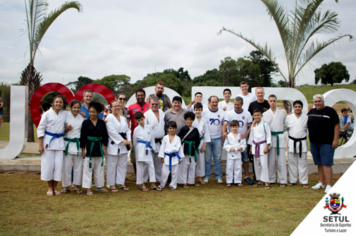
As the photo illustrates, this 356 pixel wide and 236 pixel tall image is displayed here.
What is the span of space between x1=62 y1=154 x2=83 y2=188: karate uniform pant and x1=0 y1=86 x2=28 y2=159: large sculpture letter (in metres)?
3.13

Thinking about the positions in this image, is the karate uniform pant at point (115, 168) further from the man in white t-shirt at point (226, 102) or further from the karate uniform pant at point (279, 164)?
the karate uniform pant at point (279, 164)

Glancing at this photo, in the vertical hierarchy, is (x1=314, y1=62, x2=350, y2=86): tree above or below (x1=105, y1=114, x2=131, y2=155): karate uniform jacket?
above

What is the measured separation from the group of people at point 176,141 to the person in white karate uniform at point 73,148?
0.02 meters

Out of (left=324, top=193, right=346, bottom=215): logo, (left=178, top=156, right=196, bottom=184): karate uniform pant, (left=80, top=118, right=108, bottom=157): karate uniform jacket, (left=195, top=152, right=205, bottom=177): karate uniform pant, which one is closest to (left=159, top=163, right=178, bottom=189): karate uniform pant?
(left=178, top=156, right=196, bottom=184): karate uniform pant

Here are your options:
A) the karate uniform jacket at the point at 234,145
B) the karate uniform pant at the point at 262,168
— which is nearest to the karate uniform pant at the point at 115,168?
the karate uniform jacket at the point at 234,145

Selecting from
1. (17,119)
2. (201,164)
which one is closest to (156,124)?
(201,164)

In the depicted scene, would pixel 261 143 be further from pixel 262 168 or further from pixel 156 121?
pixel 156 121

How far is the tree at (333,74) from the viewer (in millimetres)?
→ 51688

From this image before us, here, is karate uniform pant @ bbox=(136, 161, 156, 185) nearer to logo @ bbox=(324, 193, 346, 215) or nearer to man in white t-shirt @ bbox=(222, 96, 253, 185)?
man in white t-shirt @ bbox=(222, 96, 253, 185)

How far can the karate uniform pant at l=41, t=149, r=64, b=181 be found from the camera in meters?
4.84

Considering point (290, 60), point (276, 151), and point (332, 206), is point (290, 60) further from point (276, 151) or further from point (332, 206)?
point (332, 206)

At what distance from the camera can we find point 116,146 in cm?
523

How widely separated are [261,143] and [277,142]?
39cm

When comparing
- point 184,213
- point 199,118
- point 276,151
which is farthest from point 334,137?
point 184,213
